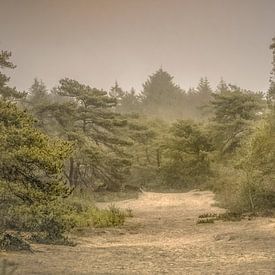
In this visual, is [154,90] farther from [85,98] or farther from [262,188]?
[262,188]

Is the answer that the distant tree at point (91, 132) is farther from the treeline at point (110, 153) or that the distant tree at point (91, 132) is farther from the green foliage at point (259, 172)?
the green foliage at point (259, 172)

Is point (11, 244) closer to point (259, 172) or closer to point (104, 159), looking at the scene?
point (259, 172)

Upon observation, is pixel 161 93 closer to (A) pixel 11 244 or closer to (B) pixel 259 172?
(B) pixel 259 172

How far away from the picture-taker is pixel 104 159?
32.5 m

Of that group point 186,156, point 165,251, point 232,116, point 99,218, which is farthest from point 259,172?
point 232,116

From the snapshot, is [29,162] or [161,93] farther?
[161,93]

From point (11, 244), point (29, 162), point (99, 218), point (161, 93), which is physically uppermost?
point (161, 93)

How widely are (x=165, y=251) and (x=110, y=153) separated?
68.3ft

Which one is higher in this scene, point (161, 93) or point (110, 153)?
point (161, 93)

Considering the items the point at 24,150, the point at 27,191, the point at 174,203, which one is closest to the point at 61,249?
the point at 27,191

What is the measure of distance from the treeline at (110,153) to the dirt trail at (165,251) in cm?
164

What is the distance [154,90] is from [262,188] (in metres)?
69.0

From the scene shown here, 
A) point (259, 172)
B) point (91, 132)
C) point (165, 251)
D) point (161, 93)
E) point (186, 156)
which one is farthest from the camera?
point (161, 93)

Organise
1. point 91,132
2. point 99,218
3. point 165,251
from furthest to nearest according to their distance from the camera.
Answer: point 91,132 → point 99,218 → point 165,251
